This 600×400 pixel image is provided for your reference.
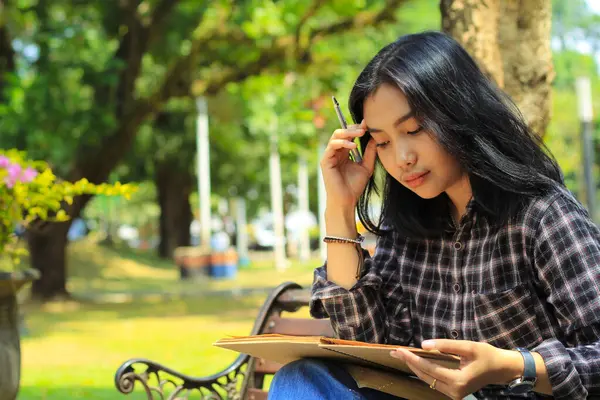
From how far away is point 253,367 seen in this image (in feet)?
11.6

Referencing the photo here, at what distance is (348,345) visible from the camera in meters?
2.16

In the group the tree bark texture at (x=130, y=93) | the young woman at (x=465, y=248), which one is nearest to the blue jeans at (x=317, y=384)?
the young woman at (x=465, y=248)

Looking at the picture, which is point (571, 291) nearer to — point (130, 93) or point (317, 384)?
point (317, 384)

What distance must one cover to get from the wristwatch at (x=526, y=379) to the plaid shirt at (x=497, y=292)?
45 mm

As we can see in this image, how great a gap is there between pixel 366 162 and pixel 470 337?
60 centimetres

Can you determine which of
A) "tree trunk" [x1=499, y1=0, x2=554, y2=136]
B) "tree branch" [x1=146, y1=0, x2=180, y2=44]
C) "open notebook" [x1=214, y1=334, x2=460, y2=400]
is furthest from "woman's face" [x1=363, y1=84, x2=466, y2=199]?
"tree branch" [x1=146, y1=0, x2=180, y2=44]

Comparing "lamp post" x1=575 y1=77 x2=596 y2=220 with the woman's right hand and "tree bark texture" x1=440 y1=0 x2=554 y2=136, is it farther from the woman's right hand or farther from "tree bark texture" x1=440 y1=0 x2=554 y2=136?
the woman's right hand

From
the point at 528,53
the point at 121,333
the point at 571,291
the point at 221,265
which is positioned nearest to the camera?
the point at 571,291

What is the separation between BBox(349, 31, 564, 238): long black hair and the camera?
7.87 feet

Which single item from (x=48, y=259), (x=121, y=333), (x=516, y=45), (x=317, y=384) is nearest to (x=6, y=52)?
(x=48, y=259)

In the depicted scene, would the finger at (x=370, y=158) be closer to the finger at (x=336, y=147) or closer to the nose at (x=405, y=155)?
the finger at (x=336, y=147)

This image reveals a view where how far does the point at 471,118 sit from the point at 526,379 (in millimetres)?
650

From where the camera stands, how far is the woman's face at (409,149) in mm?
2438

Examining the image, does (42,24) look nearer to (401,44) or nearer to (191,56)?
(191,56)
